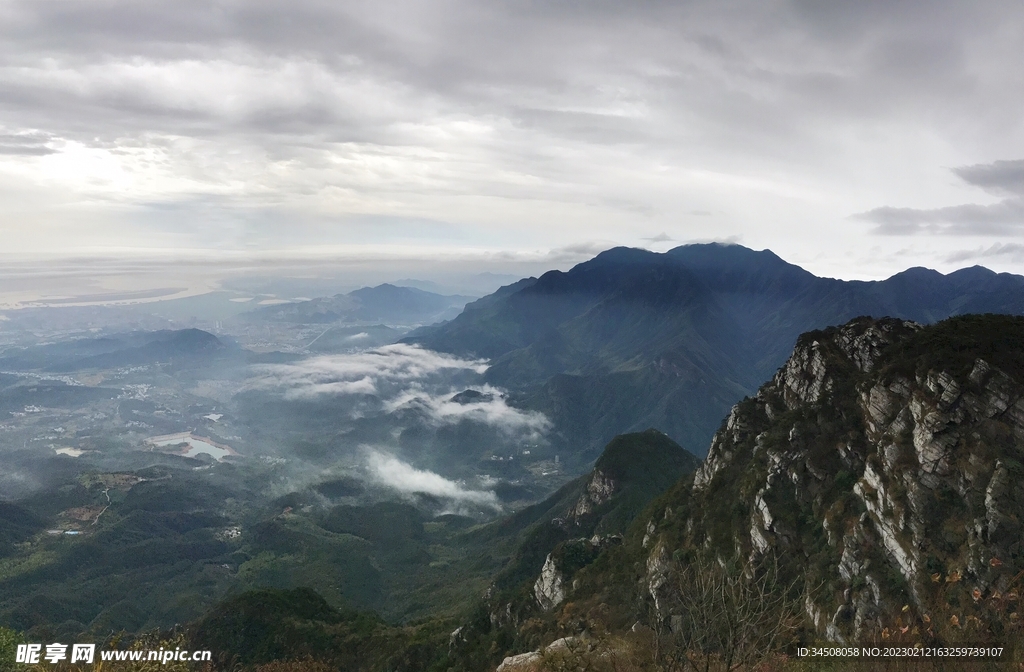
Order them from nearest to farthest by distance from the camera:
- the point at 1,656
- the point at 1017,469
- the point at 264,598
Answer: the point at 1,656
the point at 1017,469
the point at 264,598

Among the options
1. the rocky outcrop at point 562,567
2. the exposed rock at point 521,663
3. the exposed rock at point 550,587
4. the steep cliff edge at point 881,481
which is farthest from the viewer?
the rocky outcrop at point 562,567

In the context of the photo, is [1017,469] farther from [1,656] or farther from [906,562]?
[1,656]

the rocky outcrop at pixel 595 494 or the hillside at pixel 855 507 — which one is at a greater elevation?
the hillside at pixel 855 507

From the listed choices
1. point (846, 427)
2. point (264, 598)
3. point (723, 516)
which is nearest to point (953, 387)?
point (846, 427)

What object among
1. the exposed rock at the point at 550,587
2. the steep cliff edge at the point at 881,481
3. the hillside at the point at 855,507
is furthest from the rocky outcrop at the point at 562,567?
the steep cliff edge at the point at 881,481

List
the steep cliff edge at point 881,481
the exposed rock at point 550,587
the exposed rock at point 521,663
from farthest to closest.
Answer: the exposed rock at point 550,587 < the steep cliff edge at point 881,481 < the exposed rock at point 521,663

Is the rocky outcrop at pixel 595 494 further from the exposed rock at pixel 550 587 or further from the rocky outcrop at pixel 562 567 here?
the exposed rock at pixel 550 587

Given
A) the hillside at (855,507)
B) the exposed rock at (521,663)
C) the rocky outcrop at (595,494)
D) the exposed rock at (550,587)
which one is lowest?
the rocky outcrop at (595,494)

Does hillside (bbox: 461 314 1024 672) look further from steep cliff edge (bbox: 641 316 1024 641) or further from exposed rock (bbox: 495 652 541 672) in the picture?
exposed rock (bbox: 495 652 541 672)
